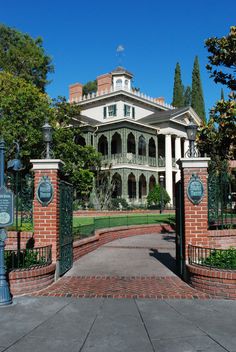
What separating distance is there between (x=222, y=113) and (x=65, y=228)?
6860 millimetres

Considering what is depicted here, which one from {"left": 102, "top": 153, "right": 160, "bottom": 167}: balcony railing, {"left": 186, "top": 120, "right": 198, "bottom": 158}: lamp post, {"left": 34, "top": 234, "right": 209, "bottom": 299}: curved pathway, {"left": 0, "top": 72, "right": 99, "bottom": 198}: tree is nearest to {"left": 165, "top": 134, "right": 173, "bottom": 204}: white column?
{"left": 102, "top": 153, "right": 160, "bottom": 167}: balcony railing

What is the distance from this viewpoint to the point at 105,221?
1827cm

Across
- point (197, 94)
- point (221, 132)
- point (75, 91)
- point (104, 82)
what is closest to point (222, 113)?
point (221, 132)

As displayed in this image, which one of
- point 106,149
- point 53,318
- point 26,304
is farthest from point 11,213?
point 106,149

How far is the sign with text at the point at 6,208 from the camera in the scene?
22.5 ft

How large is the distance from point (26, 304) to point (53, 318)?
106 centimetres

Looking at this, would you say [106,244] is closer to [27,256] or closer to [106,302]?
[27,256]

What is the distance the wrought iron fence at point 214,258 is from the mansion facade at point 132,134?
26540mm

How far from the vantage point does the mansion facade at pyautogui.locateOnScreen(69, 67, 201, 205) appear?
36656mm

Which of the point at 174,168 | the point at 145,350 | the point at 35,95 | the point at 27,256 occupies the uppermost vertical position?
the point at 35,95

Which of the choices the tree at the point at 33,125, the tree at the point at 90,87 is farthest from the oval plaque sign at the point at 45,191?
the tree at the point at 90,87

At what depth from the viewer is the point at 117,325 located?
18.0ft

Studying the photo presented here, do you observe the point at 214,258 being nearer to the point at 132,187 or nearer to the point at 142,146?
the point at 132,187

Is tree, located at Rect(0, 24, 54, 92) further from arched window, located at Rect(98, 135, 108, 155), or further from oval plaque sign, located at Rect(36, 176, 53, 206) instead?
oval plaque sign, located at Rect(36, 176, 53, 206)
